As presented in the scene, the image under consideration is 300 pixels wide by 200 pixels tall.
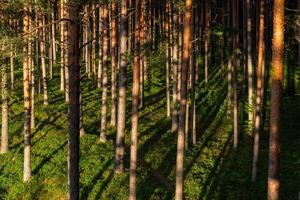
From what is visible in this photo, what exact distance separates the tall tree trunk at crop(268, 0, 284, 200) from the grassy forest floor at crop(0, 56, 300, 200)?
788cm

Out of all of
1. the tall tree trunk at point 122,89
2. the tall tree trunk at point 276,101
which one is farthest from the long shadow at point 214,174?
the tall tree trunk at point 276,101

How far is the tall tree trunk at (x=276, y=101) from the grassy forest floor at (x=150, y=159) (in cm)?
788

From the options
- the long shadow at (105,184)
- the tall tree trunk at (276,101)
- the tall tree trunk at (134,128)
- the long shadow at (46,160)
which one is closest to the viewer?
the tall tree trunk at (276,101)

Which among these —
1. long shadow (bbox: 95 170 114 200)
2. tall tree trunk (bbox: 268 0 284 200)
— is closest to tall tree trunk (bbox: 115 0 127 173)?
long shadow (bbox: 95 170 114 200)

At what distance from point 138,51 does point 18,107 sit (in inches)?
658

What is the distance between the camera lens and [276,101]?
11.9 metres

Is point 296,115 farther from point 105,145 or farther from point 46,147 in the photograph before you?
point 46,147

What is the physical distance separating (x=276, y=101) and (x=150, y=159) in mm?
11568

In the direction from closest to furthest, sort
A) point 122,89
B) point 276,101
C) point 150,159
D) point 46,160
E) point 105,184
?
point 276,101
point 122,89
point 105,184
point 46,160
point 150,159

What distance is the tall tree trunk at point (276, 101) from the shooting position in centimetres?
1165

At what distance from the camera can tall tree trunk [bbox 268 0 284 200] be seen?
1165cm

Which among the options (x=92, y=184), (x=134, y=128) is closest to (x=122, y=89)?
(x=134, y=128)

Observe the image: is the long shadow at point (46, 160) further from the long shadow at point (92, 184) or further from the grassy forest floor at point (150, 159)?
the long shadow at point (92, 184)

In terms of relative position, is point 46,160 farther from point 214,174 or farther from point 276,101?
point 276,101
